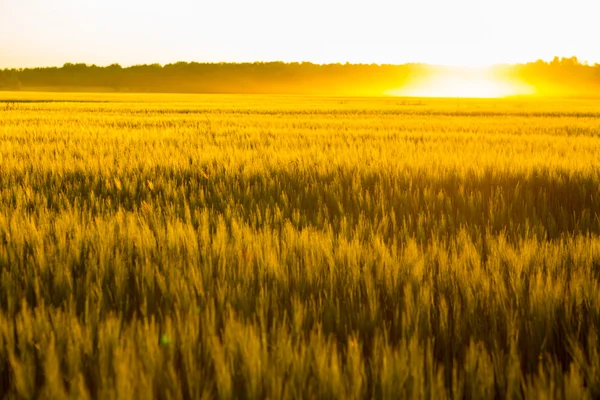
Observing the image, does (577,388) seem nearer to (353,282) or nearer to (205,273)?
(353,282)

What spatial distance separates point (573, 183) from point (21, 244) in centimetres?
366

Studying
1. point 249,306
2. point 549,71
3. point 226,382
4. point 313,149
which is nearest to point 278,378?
point 226,382

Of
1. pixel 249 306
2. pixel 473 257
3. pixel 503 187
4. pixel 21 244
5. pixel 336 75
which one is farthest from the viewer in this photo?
pixel 336 75

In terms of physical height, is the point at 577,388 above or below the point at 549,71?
below

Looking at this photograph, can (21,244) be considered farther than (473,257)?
Yes

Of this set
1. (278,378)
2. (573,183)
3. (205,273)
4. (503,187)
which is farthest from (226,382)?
(573,183)

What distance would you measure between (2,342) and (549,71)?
123 metres

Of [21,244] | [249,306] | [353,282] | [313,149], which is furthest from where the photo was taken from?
[313,149]

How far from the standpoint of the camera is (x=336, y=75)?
121750 millimetres

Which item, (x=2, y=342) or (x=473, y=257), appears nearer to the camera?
(x=2, y=342)

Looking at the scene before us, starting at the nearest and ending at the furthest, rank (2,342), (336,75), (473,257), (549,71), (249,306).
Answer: (2,342), (249,306), (473,257), (549,71), (336,75)

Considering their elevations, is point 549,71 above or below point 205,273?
above

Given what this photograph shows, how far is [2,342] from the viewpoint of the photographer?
4.29ft

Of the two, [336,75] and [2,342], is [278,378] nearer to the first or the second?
[2,342]
